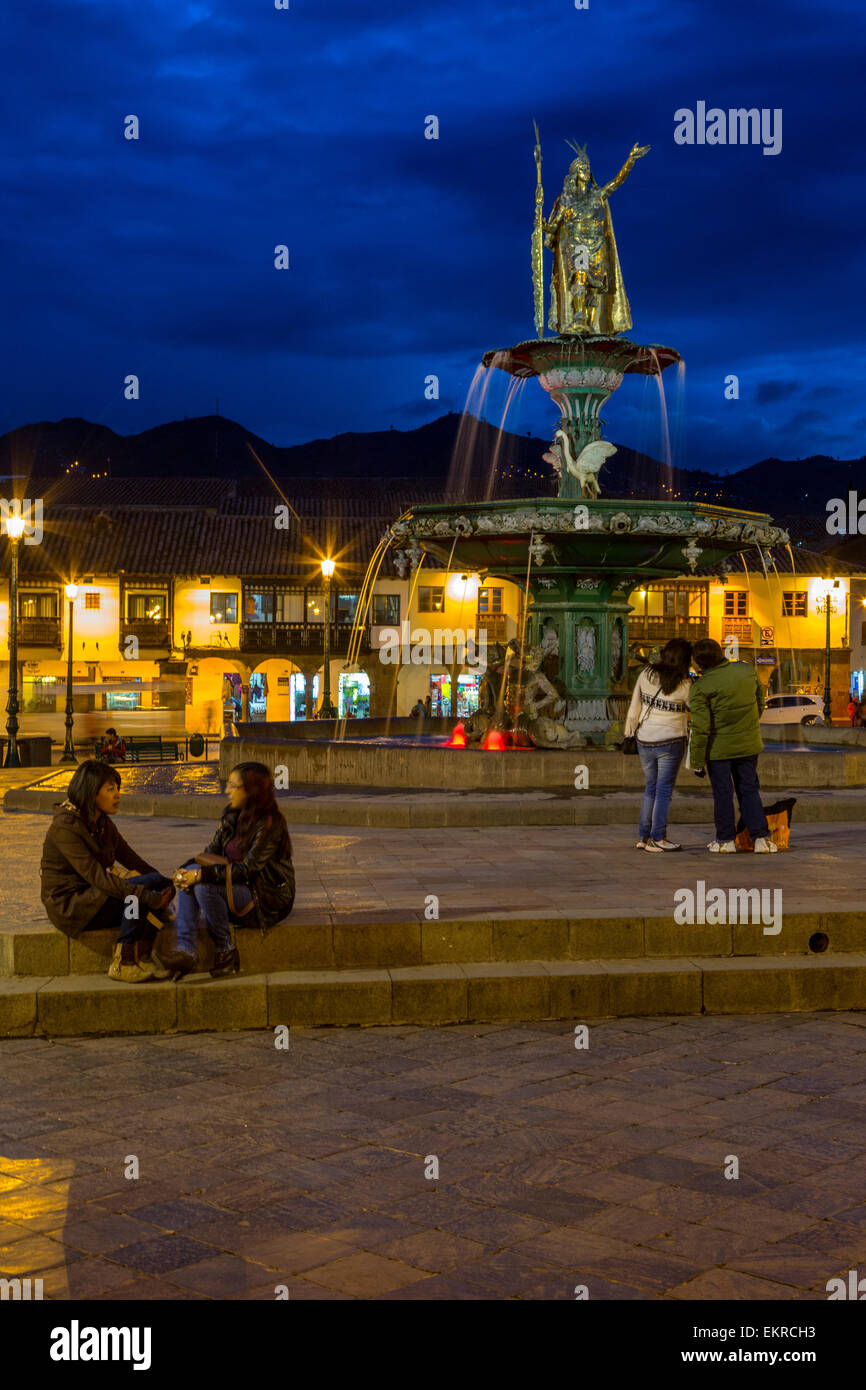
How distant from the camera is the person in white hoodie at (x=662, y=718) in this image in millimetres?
9625

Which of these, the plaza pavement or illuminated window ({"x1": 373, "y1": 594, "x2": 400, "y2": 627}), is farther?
illuminated window ({"x1": 373, "y1": 594, "x2": 400, "y2": 627})

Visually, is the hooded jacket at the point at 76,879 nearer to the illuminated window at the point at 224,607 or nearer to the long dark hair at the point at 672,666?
the long dark hair at the point at 672,666

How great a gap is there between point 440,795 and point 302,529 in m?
42.5

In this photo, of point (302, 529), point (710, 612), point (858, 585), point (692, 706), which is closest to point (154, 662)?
point (302, 529)

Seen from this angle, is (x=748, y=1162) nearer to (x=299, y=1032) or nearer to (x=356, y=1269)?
(x=356, y=1269)

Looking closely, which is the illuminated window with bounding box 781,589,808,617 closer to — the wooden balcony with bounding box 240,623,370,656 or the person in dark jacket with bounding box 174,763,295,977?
the wooden balcony with bounding box 240,623,370,656

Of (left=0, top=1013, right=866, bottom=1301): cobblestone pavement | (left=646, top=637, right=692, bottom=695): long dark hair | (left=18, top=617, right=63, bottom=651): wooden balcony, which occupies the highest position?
(left=18, top=617, right=63, bottom=651): wooden balcony

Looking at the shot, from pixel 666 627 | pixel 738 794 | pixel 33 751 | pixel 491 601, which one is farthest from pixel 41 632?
pixel 738 794

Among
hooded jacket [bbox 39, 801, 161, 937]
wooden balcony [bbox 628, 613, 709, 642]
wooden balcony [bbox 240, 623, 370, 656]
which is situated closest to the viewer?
hooded jacket [bbox 39, 801, 161, 937]

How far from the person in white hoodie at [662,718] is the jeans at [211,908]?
3.81m

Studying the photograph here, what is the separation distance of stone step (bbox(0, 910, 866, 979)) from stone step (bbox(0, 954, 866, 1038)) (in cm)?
7

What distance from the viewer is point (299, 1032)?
21.0 feet

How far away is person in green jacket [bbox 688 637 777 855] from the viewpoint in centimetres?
929

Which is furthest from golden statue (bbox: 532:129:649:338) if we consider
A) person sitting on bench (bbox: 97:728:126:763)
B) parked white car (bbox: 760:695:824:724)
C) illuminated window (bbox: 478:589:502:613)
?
illuminated window (bbox: 478:589:502:613)
